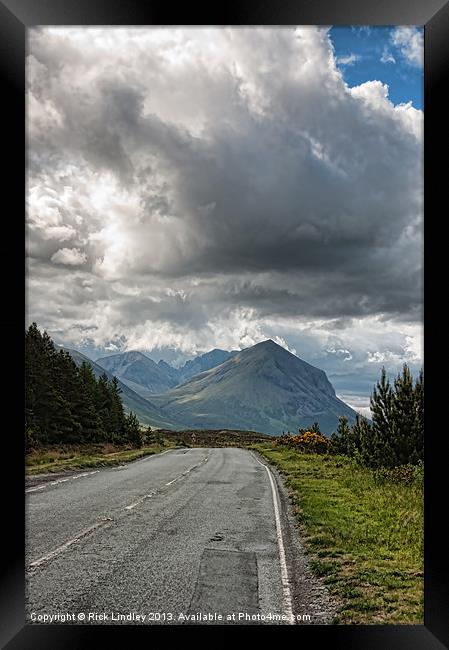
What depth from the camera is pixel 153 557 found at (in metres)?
8.77

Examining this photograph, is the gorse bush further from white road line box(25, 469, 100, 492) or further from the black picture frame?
the black picture frame

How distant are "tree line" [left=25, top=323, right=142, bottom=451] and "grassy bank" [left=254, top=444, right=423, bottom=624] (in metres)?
18.5

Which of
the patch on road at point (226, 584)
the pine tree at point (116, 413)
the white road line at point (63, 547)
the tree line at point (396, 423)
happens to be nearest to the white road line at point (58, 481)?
the white road line at point (63, 547)

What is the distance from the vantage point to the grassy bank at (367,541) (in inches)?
276

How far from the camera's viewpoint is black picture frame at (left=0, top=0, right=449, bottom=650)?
6.11 metres

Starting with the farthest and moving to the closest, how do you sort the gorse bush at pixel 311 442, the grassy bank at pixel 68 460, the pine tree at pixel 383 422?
1. the gorse bush at pixel 311 442
2. the grassy bank at pixel 68 460
3. the pine tree at pixel 383 422

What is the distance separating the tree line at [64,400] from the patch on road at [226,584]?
22742 mm

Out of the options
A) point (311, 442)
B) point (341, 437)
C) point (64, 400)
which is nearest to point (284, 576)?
point (341, 437)

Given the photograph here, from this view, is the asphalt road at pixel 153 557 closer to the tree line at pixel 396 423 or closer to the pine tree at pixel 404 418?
the tree line at pixel 396 423
